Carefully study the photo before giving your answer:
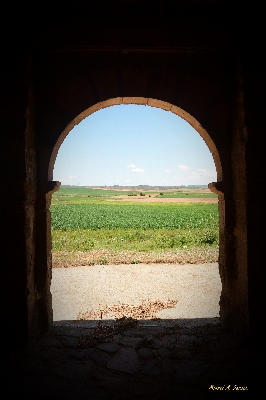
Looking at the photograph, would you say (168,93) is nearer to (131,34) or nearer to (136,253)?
(131,34)

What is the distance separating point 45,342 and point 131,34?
357cm

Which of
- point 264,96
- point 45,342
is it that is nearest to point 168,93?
point 264,96

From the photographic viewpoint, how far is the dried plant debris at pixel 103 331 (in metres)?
3.03

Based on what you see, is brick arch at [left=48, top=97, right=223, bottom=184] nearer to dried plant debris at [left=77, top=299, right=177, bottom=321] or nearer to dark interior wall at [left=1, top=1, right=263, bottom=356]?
dark interior wall at [left=1, top=1, right=263, bottom=356]

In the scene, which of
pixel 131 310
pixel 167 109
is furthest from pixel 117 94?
pixel 131 310

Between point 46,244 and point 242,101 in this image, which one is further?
point 46,244

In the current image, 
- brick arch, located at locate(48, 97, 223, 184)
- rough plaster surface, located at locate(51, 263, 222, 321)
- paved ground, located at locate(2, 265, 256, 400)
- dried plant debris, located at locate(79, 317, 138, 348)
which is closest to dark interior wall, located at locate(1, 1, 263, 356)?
brick arch, located at locate(48, 97, 223, 184)

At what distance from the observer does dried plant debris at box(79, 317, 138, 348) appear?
3.03 m

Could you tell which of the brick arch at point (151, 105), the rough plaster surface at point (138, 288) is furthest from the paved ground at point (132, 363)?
the rough plaster surface at point (138, 288)

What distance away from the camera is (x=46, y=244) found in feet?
10.4

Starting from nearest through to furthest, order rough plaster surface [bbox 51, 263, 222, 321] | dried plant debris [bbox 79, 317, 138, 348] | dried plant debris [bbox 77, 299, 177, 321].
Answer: dried plant debris [bbox 79, 317, 138, 348]
dried plant debris [bbox 77, 299, 177, 321]
rough plaster surface [bbox 51, 263, 222, 321]

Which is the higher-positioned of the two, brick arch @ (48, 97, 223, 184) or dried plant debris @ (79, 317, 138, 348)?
brick arch @ (48, 97, 223, 184)

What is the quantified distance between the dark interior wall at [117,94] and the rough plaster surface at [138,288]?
2.58 metres

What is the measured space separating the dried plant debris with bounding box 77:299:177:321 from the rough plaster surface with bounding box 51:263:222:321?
151mm
